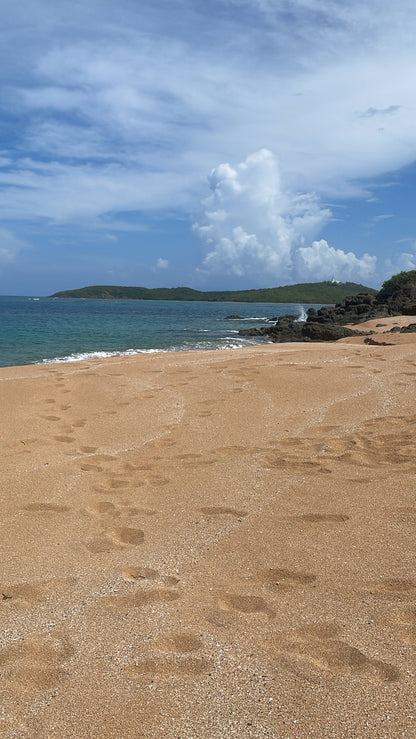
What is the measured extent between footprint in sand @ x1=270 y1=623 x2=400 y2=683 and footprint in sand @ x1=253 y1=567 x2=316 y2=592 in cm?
40

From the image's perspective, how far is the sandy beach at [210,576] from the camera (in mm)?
2184

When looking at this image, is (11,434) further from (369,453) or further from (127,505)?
(369,453)

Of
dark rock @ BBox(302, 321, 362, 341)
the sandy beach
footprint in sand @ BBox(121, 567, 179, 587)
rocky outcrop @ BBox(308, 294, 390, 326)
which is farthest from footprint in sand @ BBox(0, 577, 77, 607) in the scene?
rocky outcrop @ BBox(308, 294, 390, 326)

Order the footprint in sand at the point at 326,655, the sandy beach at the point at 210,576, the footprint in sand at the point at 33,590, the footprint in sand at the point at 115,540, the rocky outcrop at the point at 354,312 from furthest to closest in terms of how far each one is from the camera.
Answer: the rocky outcrop at the point at 354,312, the footprint in sand at the point at 115,540, the footprint in sand at the point at 33,590, the footprint in sand at the point at 326,655, the sandy beach at the point at 210,576

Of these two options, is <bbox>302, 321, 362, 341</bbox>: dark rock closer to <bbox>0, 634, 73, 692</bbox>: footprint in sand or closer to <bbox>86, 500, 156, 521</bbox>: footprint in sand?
<bbox>86, 500, 156, 521</bbox>: footprint in sand

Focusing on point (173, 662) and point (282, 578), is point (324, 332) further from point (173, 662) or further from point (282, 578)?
point (173, 662)

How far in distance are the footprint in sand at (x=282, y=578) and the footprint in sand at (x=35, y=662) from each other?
1195 millimetres

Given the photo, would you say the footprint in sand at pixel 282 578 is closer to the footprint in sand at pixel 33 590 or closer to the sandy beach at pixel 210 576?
the sandy beach at pixel 210 576

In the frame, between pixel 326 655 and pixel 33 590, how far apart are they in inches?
68.6

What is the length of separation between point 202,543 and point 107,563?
0.68 metres

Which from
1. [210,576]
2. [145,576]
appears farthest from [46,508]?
[210,576]

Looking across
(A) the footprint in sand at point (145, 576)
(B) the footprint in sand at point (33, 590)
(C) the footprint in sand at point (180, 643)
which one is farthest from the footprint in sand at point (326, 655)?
(B) the footprint in sand at point (33, 590)

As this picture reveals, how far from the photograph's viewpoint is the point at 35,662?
247 cm

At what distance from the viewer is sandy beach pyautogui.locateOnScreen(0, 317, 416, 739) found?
2.18 m
